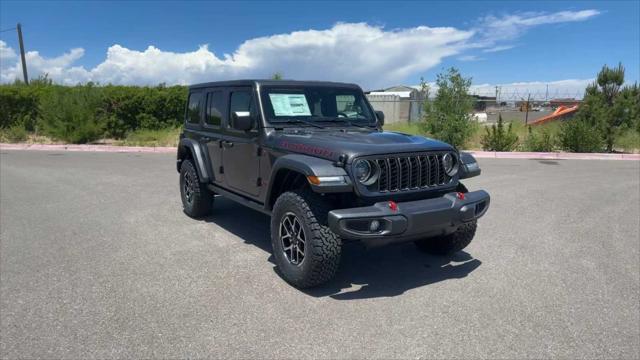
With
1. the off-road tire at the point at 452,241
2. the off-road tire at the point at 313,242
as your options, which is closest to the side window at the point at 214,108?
the off-road tire at the point at 313,242

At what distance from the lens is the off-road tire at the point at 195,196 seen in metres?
6.16

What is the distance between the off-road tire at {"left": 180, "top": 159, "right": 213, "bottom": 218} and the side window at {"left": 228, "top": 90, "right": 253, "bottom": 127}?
1230mm

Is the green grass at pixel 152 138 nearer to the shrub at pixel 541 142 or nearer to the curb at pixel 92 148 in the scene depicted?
the curb at pixel 92 148

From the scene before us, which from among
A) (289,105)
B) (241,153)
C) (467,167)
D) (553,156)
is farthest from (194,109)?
(553,156)

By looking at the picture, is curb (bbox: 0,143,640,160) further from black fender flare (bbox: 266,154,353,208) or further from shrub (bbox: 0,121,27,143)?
black fender flare (bbox: 266,154,353,208)

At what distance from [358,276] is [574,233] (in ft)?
10.5

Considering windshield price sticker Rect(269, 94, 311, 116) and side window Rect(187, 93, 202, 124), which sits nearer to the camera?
windshield price sticker Rect(269, 94, 311, 116)

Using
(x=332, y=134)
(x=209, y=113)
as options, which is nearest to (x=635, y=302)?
(x=332, y=134)

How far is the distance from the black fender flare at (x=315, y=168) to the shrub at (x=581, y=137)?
1367 centimetres

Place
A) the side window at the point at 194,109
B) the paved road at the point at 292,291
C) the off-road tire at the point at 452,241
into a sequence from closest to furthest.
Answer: the paved road at the point at 292,291
the off-road tire at the point at 452,241
the side window at the point at 194,109

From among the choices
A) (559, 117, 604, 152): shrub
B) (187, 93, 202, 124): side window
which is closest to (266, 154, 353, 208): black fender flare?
(187, 93, 202, 124): side window

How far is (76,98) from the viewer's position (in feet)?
53.9

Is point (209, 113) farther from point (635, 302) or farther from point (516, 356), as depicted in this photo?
point (635, 302)

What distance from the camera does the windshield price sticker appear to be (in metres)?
4.91
